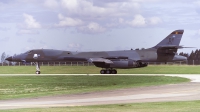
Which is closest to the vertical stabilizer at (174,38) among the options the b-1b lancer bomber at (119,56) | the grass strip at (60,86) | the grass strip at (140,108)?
the b-1b lancer bomber at (119,56)

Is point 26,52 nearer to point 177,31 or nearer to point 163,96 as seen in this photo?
point 177,31

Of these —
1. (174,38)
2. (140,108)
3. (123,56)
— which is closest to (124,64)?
(123,56)

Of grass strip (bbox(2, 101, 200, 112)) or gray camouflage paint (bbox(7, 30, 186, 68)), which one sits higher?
gray camouflage paint (bbox(7, 30, 186, 68))

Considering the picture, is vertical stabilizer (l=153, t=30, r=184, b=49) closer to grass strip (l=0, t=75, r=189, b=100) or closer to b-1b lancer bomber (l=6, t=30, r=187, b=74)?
b-1b lancer bomber (l=6, t=30, r=187, b=74)

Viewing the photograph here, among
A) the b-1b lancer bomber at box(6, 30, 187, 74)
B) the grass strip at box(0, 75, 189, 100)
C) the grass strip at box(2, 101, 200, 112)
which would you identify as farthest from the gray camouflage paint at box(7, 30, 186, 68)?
the grass strip at box(2, 101, 200, 112)

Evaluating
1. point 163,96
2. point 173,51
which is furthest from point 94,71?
point 163,96

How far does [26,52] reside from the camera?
2035 inches

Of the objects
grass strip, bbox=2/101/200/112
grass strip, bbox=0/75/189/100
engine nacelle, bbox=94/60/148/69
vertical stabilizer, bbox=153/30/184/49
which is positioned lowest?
grass strip, bbox=2/101/200/112

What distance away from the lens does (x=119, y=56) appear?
160 feet

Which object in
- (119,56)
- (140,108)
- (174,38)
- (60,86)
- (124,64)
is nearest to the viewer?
(140,108)

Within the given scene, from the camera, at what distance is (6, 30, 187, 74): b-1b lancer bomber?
47947 millimetres

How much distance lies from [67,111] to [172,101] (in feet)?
17.8

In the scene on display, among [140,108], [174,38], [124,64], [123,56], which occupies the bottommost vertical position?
[140,108]

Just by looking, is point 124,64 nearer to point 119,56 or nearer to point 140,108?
point 119,56
